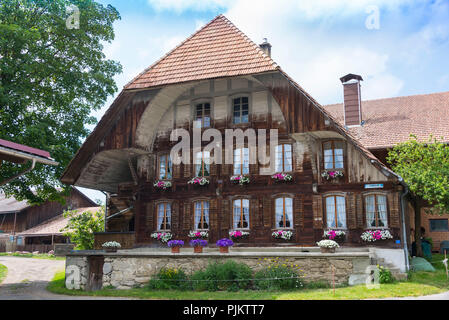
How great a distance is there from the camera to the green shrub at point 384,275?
15.8 m

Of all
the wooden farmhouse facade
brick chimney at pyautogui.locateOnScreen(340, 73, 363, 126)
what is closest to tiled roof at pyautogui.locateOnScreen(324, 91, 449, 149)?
brick chimney at pyautogui.locateOnScreen(340, 73, 363, 126)

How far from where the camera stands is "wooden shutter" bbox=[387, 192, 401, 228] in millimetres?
18125

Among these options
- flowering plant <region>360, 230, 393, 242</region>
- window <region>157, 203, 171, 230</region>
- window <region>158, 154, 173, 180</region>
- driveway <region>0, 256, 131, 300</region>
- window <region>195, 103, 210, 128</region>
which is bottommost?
driveway <region>0, 256, 131, 300</region>

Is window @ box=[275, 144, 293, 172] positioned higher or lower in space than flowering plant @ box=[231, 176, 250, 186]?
higher

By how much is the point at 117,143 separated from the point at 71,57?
467cm

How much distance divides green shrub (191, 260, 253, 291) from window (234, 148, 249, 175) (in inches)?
208

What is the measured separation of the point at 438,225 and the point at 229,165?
10.7 meters

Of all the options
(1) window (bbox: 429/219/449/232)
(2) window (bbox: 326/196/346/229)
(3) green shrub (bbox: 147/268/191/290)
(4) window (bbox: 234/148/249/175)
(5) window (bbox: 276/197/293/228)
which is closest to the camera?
(3) green shrub (bbox: 147/268/191/290)

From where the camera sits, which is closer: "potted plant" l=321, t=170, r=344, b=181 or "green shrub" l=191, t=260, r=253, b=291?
"green shrub" l=191, t=260, r=253, b=291

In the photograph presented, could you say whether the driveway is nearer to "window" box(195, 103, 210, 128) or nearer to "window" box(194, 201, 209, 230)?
"window" box(194, 201, 209, 230)

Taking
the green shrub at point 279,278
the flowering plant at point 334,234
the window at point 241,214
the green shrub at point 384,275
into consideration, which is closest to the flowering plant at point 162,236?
the window at point 241,214

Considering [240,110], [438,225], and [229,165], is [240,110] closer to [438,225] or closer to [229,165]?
[229,165]

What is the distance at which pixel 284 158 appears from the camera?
20281 millimetres
